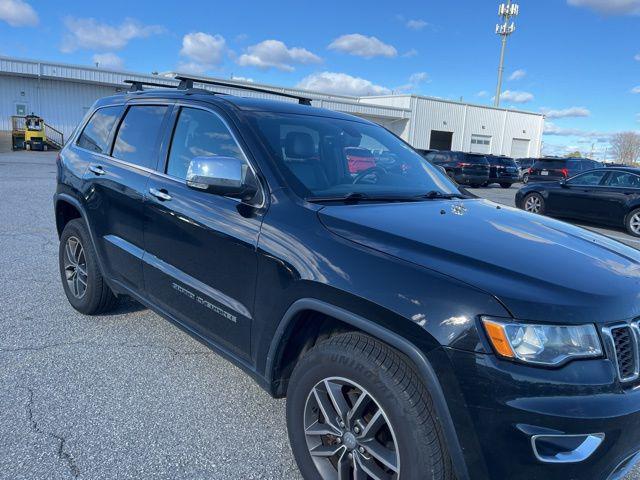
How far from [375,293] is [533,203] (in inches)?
490

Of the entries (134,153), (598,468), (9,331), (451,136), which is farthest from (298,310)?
(451,136)

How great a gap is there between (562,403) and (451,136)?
47.2 meters

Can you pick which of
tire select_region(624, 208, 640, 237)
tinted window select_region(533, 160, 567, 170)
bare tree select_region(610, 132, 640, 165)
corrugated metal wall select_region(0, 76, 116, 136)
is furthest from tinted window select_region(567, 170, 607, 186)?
bare tree select_region(610, 132, 640, 165)

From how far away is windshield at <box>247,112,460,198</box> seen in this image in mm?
2777

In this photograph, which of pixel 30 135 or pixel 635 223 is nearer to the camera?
pixel 635 223

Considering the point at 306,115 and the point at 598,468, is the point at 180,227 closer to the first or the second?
the point at 306,115

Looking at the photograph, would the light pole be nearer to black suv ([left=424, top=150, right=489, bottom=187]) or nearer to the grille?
black suv ([left=424, top=150, right=489, bottom=187])

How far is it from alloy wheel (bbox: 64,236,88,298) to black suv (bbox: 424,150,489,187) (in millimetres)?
19177

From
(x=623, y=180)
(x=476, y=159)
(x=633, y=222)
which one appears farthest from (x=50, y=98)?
(x=633, y=222)

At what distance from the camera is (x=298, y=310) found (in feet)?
7.35

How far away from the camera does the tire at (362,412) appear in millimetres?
1834

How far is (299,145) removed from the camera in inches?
118

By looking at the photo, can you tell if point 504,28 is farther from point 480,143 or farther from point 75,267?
point 75,267

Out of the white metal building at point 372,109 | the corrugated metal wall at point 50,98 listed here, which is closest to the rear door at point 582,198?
the white metal building at point 372,109
